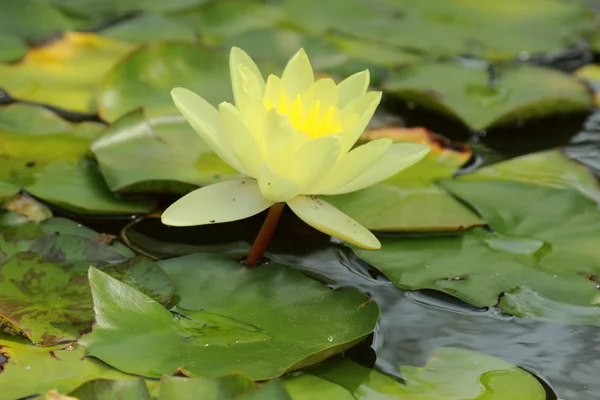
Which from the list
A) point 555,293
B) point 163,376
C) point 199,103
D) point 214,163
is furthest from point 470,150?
point 163,376

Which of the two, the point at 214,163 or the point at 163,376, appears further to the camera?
the point at 214,163

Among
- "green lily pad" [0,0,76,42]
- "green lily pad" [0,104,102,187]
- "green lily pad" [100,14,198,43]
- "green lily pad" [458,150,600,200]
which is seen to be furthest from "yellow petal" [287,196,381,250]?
"green lily pad" [0,0,76,42]

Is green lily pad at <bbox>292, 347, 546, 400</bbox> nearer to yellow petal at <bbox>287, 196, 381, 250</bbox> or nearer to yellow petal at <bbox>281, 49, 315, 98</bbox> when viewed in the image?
yellow petal at <bbox>287, 196, 381, 250</bbox>

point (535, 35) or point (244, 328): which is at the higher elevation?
point (535, 35)

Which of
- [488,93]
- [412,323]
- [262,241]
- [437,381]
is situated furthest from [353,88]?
[488,93]

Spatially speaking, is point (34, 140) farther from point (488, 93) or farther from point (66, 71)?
point (488, 93)

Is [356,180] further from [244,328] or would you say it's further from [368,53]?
[368,53]

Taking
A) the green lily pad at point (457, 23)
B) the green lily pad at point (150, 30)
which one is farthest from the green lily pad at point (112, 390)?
the green lily pad at point (457, 23)
